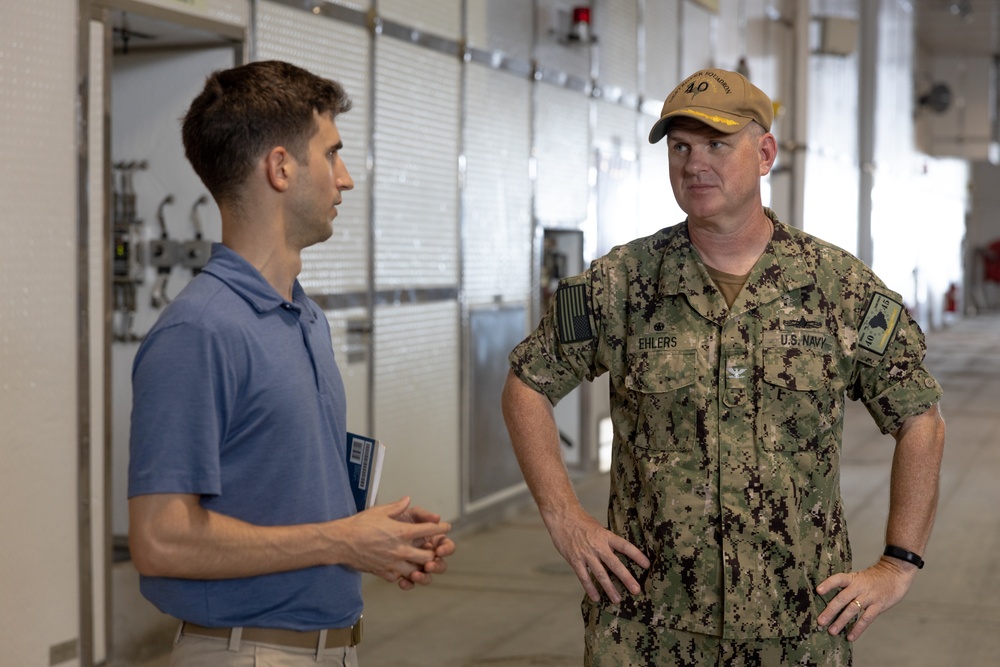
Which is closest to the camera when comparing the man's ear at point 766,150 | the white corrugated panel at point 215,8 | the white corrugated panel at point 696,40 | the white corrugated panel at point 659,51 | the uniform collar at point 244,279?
the uniform collar at point 244,279

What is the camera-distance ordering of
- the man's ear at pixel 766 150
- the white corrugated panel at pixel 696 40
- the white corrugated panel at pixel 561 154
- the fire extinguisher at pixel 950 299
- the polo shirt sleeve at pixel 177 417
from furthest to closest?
the fire extinguisher at pixel 950 299, the white corrugated panel at pixel 696 40, the white corrugated panel at pixel 561 154, the man's ear at pixel 766 150, the polo shirt sleeve at pixel 177 417

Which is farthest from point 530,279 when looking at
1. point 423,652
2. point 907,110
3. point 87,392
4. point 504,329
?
point 907,110

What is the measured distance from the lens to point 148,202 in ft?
16.3

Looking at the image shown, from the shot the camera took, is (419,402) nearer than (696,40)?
Yes

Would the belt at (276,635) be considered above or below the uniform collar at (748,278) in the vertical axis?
below

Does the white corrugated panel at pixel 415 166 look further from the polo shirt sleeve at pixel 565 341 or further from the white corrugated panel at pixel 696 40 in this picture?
the white corrugated panel at pixel 696 40

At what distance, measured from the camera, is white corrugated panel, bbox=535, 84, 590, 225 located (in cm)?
729

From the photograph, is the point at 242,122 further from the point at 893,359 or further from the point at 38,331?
the point at 38,331

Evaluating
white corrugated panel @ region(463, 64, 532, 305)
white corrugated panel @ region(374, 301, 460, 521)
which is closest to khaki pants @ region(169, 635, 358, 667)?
white corrugated panel @ region(374, 301, 460, 521)

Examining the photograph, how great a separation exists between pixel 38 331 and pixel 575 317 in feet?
6.81

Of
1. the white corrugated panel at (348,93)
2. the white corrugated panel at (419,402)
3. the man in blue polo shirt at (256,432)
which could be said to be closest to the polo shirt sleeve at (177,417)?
the man in blue polo shirt at (256,432)

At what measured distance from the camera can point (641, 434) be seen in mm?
2242

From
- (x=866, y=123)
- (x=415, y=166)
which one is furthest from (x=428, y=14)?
(x=866, y=123)

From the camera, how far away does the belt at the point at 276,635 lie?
172 centimetres
